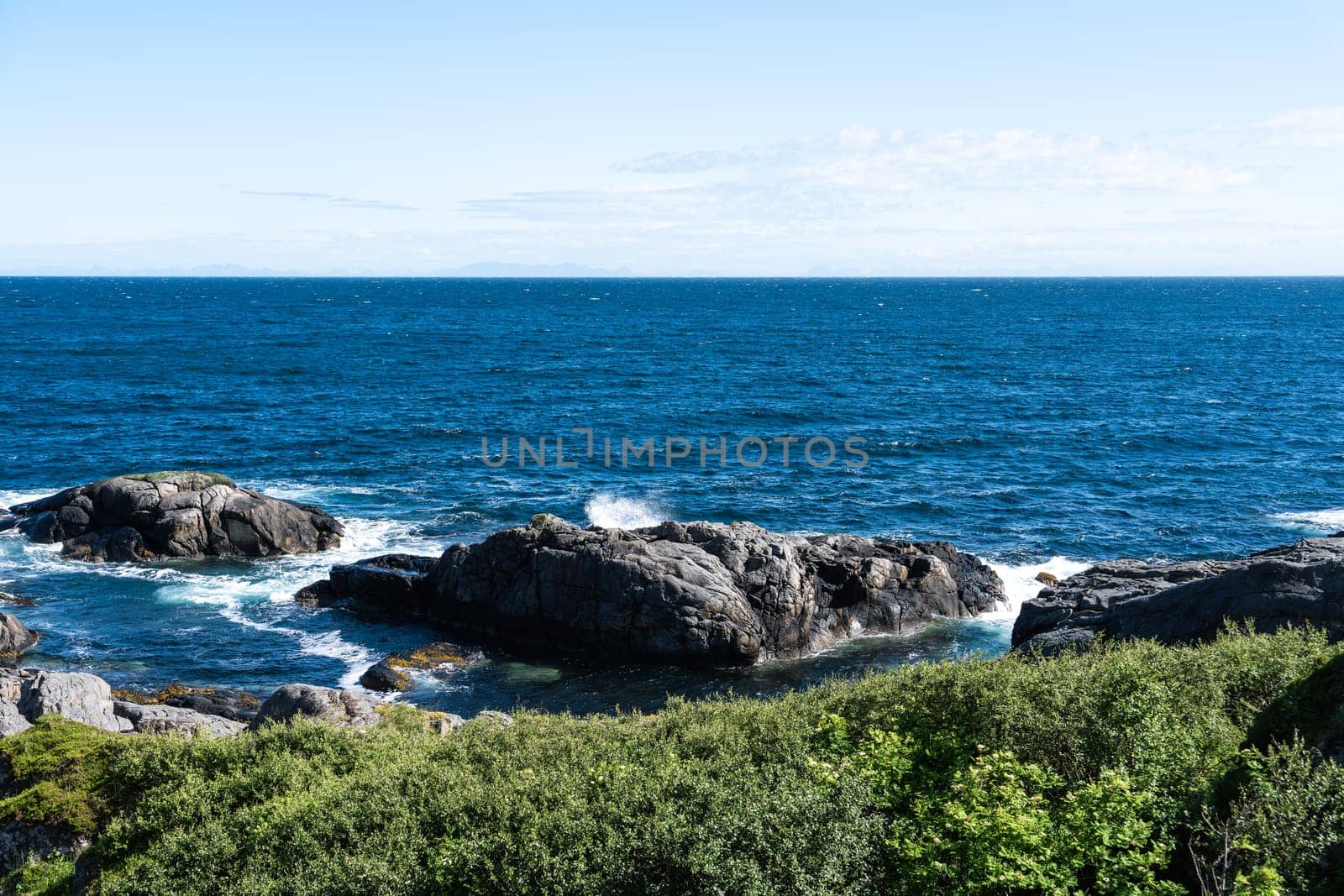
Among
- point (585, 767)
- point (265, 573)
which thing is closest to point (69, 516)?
point (265, 573)

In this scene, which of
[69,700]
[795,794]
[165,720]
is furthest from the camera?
[165,720]

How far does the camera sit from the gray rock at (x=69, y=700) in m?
28.4

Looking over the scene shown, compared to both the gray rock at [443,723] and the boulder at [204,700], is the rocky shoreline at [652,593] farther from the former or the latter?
the gray rock at [443,723]

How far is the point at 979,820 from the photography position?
51.1ft

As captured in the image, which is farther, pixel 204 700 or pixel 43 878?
pixel 204 700

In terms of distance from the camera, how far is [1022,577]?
50.3 m

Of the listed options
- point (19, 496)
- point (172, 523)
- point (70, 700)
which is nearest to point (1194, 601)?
point (70, 700)

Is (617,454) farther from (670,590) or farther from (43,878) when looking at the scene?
(43,878)

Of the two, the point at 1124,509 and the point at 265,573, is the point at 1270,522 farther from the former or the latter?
the point at 265,573

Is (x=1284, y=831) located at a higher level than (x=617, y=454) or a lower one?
higher

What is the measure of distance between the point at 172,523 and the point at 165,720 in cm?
2565

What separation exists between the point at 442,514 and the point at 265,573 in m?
11.9

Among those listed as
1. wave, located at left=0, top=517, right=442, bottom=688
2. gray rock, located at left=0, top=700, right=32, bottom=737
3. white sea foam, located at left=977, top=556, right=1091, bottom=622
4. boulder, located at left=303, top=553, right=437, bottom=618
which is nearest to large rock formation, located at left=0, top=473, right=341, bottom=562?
wave, located at left=0, top=517, right=442, bottom=688

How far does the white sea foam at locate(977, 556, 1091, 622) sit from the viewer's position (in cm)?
4678
